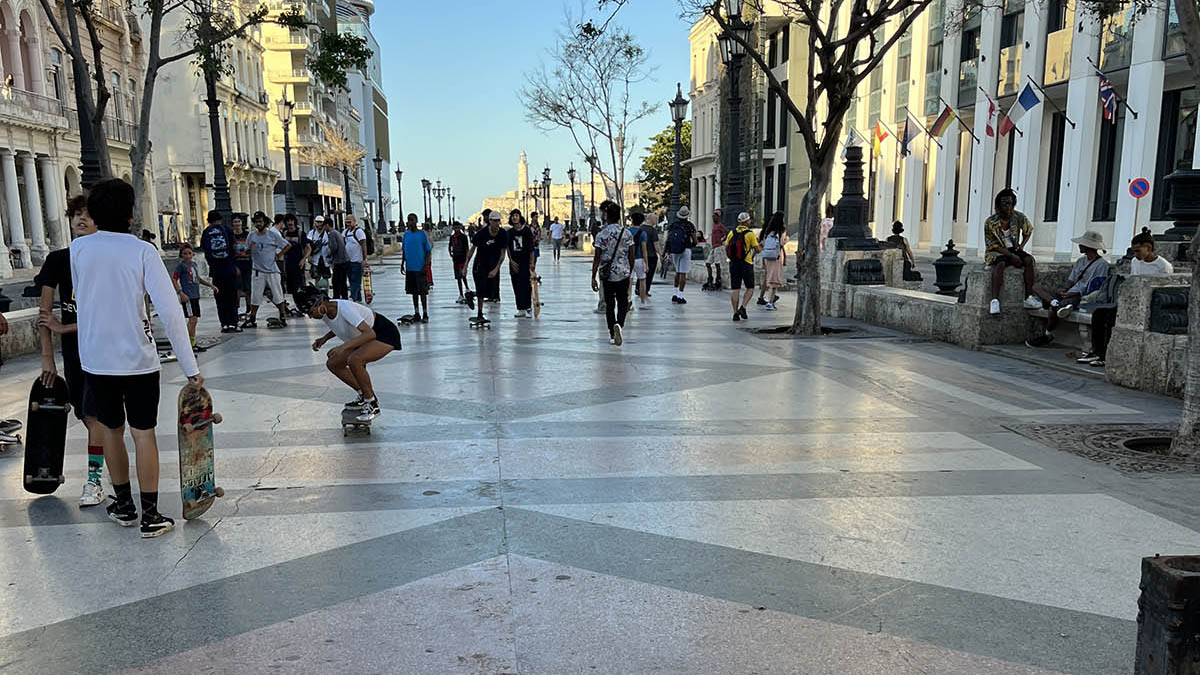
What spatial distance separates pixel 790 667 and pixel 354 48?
37.8ft

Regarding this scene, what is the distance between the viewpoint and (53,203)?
31.5 metres

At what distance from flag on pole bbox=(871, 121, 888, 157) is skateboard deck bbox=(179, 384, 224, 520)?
29.4 m

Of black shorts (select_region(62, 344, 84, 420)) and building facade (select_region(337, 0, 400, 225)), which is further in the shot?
building facade (select_region(337, 0, 400, 225))

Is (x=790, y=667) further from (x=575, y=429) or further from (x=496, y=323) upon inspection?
(x=496, y=323)

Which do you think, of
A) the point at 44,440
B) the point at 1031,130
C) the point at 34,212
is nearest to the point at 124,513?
the point at 44,440

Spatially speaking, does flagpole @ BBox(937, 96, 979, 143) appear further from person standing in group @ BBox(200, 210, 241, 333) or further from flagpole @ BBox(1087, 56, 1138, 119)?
person standing in group @ BBox(200, 210, 241, 333)

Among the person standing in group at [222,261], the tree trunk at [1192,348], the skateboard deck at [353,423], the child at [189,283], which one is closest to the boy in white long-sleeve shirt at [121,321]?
the skateboard deck at [353,423]

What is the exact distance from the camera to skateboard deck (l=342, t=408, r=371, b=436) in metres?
6.19

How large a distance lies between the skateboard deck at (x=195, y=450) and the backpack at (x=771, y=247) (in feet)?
36.8

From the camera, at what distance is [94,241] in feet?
13.6

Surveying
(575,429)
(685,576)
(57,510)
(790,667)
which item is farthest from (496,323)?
(790,667)

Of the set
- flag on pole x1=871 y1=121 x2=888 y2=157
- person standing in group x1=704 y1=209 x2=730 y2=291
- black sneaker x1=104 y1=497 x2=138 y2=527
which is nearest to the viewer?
black sneaker x1=104 y1=497 x2=138 y2=527

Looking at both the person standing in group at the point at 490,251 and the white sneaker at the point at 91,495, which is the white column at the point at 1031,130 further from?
the white sneaker at the point at 91,495

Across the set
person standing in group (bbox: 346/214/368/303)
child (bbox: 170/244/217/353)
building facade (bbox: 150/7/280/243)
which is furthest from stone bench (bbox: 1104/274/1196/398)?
building facade (bbox: 150/7/280/243)
